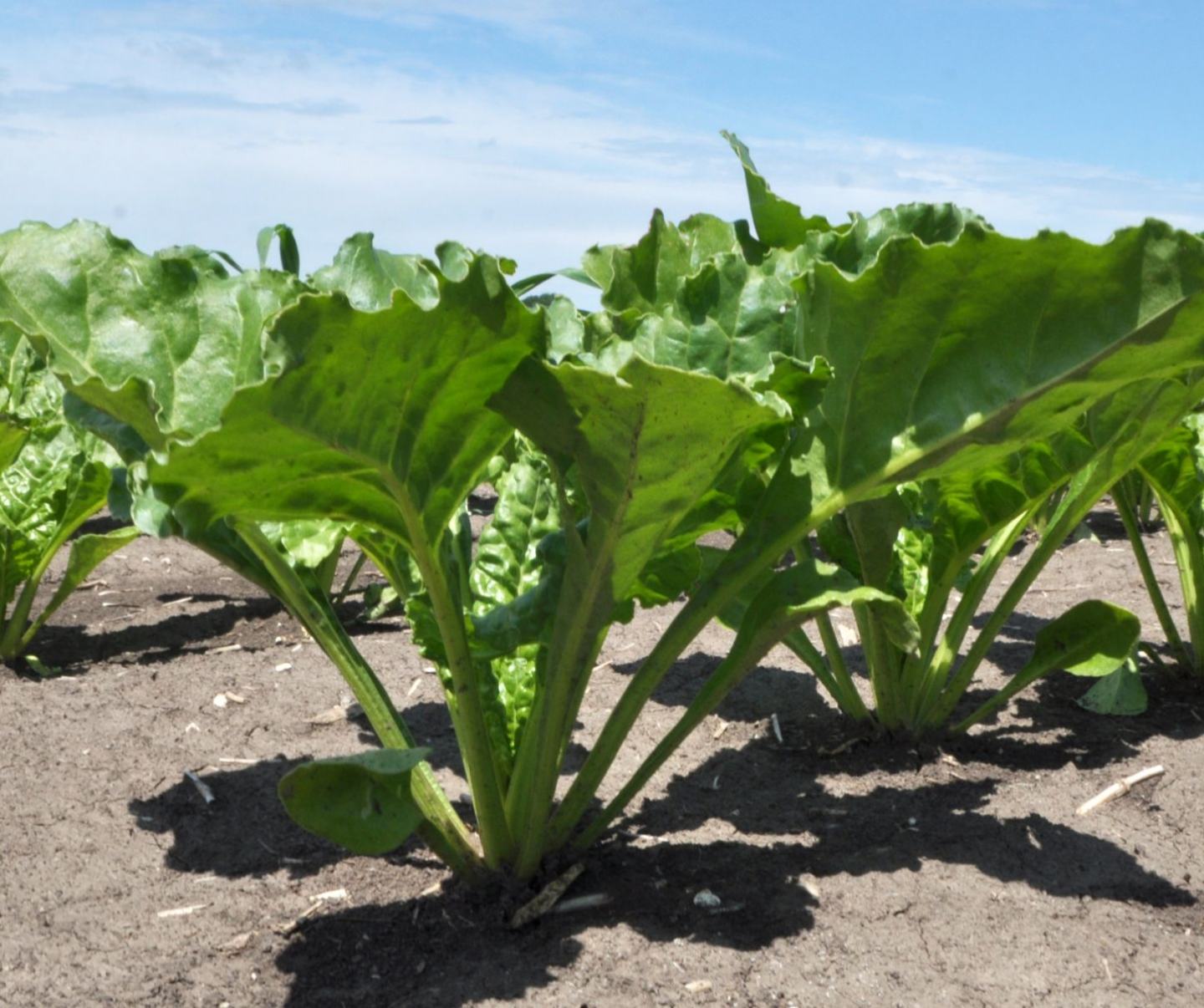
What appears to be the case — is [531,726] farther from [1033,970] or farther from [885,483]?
[1033,970]

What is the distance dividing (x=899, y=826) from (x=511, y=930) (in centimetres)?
78

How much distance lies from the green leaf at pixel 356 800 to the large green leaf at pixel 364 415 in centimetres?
32

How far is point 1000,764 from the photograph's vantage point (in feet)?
9.09

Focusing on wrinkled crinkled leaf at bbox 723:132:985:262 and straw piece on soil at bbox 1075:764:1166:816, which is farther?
straw piece on soil at bbox 1075:764:1166:816

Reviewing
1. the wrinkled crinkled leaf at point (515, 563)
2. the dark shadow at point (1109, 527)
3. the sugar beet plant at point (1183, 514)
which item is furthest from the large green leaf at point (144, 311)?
the dark shadow at point (1109, 527)

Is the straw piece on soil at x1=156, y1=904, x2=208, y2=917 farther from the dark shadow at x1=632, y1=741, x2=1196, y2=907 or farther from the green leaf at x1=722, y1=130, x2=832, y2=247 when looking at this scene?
the green leaf at x1=722, y1=130, x2=832, y2=247

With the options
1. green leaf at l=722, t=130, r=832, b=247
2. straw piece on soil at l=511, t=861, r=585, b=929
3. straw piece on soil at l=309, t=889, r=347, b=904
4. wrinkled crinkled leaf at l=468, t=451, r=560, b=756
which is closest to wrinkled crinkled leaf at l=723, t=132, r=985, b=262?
green leaf at l=722, t=130, r=832, b=247

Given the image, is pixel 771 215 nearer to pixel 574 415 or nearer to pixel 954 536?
pixel 954 536

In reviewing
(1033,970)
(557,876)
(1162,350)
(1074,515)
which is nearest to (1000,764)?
(1074,515)

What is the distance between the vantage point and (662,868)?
2.23m

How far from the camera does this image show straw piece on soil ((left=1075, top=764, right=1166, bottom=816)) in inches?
100

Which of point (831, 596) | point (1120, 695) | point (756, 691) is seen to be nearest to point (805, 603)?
point (831, 596)

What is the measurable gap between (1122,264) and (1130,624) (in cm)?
125

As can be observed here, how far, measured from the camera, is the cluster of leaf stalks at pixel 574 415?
152 centimetres
